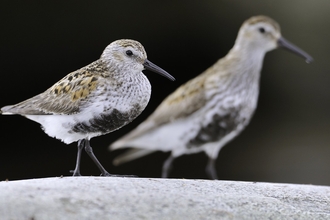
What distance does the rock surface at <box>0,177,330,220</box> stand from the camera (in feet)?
8.54

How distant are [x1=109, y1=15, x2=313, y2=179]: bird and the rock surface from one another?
171cm

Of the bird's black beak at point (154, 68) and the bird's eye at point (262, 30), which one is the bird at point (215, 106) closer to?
the bird's eye at point (262, 30)

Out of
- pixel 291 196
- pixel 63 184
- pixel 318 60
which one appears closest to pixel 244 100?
pixel 291 196

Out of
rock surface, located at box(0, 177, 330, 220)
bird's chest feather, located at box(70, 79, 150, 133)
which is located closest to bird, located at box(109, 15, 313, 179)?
rock surface, located at box(0, 177, 330, 220)

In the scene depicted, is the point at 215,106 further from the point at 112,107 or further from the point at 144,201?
the point at 144,201

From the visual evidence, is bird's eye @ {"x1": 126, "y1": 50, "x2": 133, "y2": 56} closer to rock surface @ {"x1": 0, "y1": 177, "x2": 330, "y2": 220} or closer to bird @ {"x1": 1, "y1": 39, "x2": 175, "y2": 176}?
bird @ {"x1": 1, "y1": 39, "x2": 175, "y2": 176}

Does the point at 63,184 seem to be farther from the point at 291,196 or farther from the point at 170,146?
the point at 170,146

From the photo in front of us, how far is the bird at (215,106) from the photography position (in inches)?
198

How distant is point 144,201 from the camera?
2771mm

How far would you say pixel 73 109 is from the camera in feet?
10.8

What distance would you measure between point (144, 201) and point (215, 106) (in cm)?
237

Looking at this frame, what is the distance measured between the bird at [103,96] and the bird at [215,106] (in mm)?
1747

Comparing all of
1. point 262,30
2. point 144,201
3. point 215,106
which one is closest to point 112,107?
point 144,201

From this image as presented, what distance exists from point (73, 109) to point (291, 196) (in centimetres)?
123
